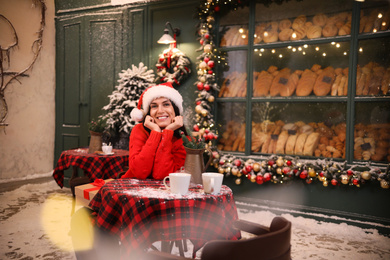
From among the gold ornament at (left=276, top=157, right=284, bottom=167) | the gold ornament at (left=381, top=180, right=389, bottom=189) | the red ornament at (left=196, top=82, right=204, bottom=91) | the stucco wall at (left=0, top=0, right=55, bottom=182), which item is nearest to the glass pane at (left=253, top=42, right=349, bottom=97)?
the red ornament at (left=196, top=82, right=204, bottom=91)

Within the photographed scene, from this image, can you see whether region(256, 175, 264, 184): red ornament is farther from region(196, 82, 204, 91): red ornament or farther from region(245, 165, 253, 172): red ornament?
region(196, 82, 204, 91): red ornament

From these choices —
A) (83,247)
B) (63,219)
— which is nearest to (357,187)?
(83,247)

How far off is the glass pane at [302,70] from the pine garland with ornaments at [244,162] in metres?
0.61

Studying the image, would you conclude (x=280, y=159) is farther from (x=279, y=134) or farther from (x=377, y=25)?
(x=377, y=25)

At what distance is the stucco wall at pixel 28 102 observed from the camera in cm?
564

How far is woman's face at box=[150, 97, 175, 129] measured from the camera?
8.16ft

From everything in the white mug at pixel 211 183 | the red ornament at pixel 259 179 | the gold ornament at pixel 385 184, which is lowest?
the red ornament at pixel 259 179

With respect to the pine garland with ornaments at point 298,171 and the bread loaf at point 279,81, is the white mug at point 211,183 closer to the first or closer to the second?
the pine garland with ornaments at point 298,171

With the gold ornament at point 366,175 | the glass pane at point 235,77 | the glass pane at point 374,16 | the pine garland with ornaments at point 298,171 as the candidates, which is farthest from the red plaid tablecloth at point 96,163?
the glass pane at point 374,16

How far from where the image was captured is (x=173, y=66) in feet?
16.3

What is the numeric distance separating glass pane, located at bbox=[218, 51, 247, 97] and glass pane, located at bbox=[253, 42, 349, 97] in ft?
0.53

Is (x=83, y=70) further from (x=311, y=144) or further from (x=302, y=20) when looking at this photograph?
(x=311, y=144)

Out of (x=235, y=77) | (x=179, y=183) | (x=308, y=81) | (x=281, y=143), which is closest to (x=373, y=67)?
(x=308, y=81)

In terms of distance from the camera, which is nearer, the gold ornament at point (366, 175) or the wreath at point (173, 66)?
the gold ornament at point (366, 175)
